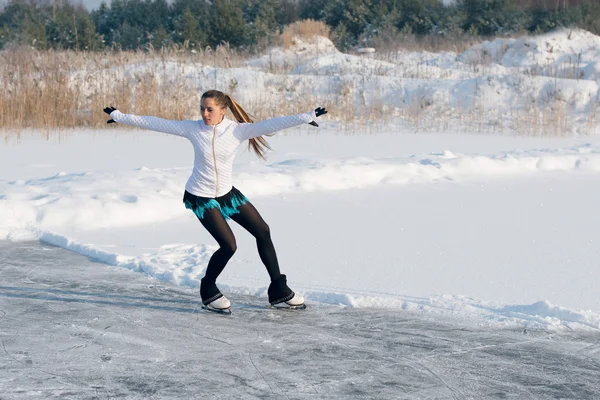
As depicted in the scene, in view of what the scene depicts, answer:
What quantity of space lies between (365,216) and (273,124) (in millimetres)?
3502

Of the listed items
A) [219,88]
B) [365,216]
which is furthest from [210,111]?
[219,88]

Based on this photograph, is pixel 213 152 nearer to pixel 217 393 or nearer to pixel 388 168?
pixel 217 393

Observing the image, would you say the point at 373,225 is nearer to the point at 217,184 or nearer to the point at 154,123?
the point at 217,184

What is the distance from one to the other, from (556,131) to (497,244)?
1013cm

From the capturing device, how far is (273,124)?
5207 mm

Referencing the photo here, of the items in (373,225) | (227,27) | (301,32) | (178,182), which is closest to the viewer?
(373,225)

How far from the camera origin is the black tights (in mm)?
5309

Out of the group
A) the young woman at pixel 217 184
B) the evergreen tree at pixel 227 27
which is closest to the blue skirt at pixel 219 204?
the young woman at pixel 217 184

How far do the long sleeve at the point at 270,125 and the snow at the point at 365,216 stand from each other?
3.61 ft

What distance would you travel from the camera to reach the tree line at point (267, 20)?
117 feet

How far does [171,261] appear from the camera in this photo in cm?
659

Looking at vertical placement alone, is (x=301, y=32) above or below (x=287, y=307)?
above

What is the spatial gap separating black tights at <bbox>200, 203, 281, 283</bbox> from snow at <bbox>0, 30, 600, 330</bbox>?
445 mm

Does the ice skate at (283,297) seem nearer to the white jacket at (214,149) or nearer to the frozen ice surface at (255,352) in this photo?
the frozen ice surface at (255,352)
